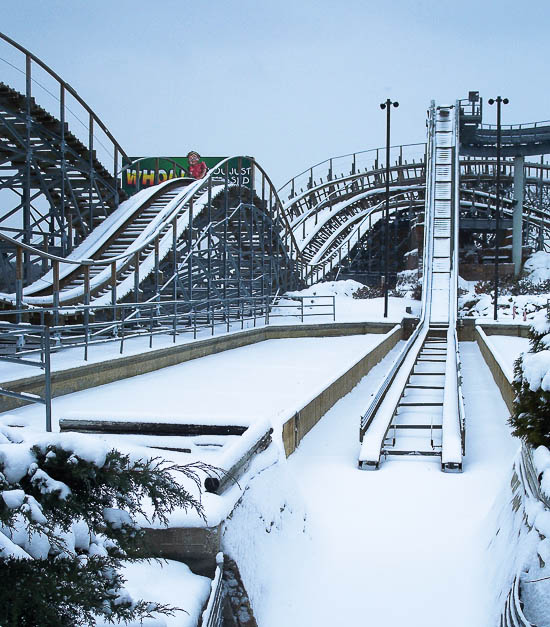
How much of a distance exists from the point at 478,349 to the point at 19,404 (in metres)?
15.0

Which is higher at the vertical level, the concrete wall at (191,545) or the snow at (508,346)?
the concrete wall at (191,545)

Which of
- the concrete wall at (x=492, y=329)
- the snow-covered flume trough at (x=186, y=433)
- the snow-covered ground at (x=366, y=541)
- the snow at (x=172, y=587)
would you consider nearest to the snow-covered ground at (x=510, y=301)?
the concrete wall at (x=492, y=329)

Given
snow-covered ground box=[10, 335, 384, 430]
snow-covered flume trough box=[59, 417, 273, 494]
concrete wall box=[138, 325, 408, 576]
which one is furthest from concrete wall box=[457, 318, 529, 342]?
snow-covered flume trough box=[59, 417, 273, 494]

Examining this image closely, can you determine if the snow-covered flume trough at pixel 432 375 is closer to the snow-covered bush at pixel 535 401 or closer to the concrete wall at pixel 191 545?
the snow-covered bush at pixel 535 401

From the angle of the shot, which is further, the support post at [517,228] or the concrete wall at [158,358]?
the support post at [517,228]

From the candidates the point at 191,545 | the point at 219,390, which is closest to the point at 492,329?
the point at 219,390

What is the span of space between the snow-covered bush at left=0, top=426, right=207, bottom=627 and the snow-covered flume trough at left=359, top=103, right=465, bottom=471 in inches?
250

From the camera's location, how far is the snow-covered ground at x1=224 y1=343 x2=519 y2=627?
5.20 metres

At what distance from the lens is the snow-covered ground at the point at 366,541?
5.20 meters

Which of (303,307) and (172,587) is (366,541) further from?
(303,307)

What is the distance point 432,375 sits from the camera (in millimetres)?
15766

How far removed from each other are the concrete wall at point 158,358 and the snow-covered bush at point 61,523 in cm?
688

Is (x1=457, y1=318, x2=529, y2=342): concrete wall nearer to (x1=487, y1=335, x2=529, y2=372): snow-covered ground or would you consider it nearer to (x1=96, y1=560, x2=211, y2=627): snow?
(x1=487, y1=335, x2=529, y2=372): snow-covered ground

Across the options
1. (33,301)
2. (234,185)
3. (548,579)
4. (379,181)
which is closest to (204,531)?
(548,579)
